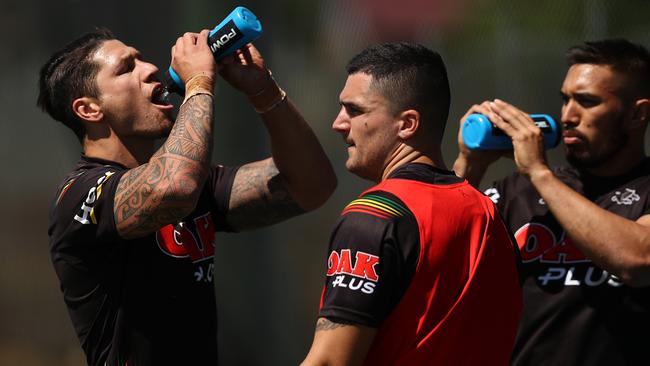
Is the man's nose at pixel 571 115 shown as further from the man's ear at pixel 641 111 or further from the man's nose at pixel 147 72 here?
the man's nose at pixel 147 72

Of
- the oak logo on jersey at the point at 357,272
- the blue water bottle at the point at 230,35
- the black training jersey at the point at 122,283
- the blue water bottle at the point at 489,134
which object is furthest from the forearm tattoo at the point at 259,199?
the oak logo on jersey at the point at 357,272

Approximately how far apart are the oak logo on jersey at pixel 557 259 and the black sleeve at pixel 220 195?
111cm

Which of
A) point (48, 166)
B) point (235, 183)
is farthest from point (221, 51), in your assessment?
point (48, 166)

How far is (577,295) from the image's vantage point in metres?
3.46

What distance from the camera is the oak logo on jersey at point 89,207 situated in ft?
10.4

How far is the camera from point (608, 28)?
13.9ft

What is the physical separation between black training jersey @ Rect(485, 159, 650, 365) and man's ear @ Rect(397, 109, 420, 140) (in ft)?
3.11

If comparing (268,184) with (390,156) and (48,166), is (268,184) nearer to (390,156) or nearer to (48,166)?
(390,156)

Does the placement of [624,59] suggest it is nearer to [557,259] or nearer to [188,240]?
[557,259]

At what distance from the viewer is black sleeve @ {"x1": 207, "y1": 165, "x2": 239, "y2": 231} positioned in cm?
367

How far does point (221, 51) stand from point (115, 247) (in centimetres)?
77

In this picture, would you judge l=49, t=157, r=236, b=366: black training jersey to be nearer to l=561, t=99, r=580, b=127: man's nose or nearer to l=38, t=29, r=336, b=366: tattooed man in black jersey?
l=38, t=29, r=336, b=366: tattooed man in black jersey

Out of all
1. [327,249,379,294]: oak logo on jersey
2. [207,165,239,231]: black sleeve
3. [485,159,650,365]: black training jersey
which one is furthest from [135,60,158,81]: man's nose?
[485,159,650,365]: black training jersey

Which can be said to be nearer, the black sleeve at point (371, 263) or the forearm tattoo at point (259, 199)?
the black sleeve at point (371, 263)
